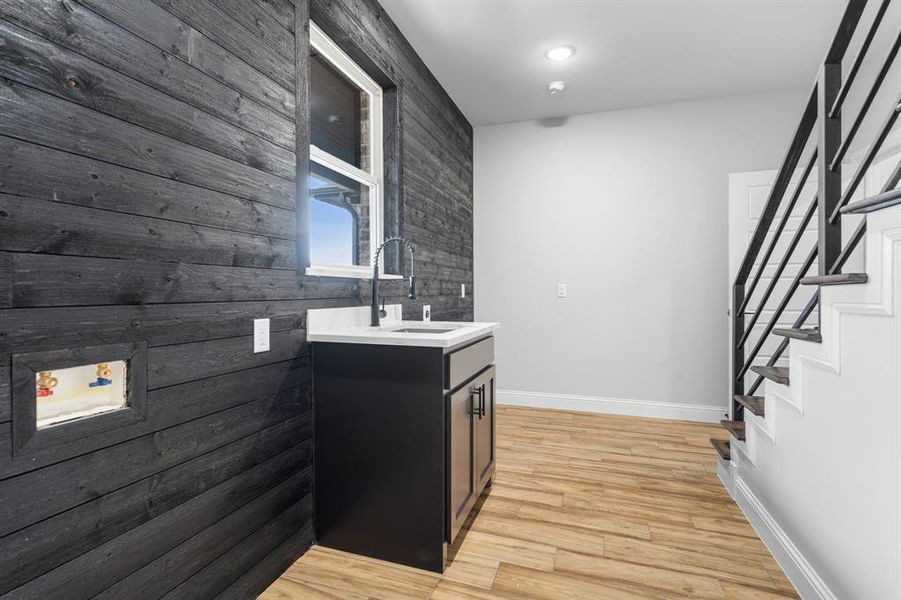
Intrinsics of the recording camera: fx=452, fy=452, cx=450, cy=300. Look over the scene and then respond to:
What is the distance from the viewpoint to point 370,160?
272cm

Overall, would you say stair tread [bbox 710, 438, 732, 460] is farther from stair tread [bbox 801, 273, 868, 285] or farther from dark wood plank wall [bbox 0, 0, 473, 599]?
dark wood plank wall [bbox 0, 0, 473, 599]

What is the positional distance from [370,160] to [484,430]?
1.69 m

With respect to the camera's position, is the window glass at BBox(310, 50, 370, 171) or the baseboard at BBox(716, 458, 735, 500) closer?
the window glass at BBox(310, 50, 370, 171)

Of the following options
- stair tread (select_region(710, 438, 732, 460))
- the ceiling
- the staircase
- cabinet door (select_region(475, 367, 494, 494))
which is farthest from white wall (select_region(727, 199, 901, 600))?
the ceiling

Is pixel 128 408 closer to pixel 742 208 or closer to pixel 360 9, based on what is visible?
pixel 360 9

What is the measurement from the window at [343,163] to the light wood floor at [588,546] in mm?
1247

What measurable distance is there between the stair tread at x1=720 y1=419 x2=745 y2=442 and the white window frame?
6.53 feet

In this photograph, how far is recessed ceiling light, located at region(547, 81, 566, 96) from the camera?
11.2 ft

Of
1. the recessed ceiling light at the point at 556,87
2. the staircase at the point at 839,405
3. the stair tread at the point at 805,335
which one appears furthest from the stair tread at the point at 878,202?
the recessed ceiling light at the point at 556,87

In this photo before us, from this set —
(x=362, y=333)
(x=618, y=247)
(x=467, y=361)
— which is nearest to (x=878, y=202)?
(x=467, y=361)

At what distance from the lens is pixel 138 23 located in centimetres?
120

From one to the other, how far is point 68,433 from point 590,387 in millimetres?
3723

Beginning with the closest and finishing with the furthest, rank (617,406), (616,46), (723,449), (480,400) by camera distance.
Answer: (480,400), (723,449), (616,46), (617,406)

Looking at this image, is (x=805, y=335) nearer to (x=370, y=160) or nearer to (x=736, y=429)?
(x=736, y=429)
